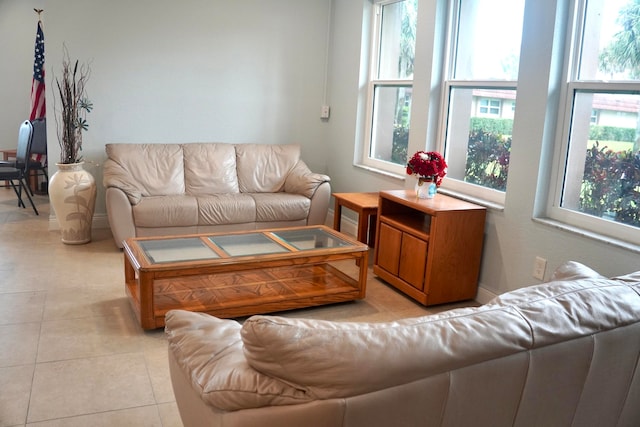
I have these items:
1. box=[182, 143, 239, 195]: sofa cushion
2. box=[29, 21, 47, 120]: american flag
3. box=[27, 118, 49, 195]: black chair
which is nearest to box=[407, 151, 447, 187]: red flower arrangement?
box=[182, 143, 239, 195]: sofa cushion

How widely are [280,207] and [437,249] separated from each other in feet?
6.01

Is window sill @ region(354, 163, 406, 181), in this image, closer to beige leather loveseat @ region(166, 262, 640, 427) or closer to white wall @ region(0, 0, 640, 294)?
white wall @ region(0, 0, 640, 294)

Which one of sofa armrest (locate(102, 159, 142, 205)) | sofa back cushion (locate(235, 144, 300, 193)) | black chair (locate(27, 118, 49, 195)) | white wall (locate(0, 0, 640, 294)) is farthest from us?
black chair (locate(27, 118, 49, 195))

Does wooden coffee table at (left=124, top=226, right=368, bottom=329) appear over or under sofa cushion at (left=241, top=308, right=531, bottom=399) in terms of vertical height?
under

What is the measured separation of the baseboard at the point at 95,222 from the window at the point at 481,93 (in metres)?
3.21

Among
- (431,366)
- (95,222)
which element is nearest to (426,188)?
(431,366)

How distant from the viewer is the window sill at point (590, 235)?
2889 millimetres

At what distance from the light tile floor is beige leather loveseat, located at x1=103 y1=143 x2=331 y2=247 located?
18.0 inches

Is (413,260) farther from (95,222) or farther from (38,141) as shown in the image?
(38,141)

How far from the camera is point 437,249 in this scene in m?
3.62

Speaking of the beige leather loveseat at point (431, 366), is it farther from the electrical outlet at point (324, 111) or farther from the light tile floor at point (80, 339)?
the electrical outlet at point (324, 111)

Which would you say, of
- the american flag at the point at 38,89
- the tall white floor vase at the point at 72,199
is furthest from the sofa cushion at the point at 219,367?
the american flag at the point at 38,89

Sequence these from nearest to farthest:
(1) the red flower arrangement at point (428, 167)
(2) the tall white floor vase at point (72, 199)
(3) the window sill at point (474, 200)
Answer: 1. (3) the window sill at point (474, 200)
2. (1) the red flower arrangement at point (428, 167)
3. (2) the tall white floor vase at point (72, 199)

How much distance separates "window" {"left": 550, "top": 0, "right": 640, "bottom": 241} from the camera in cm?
299
